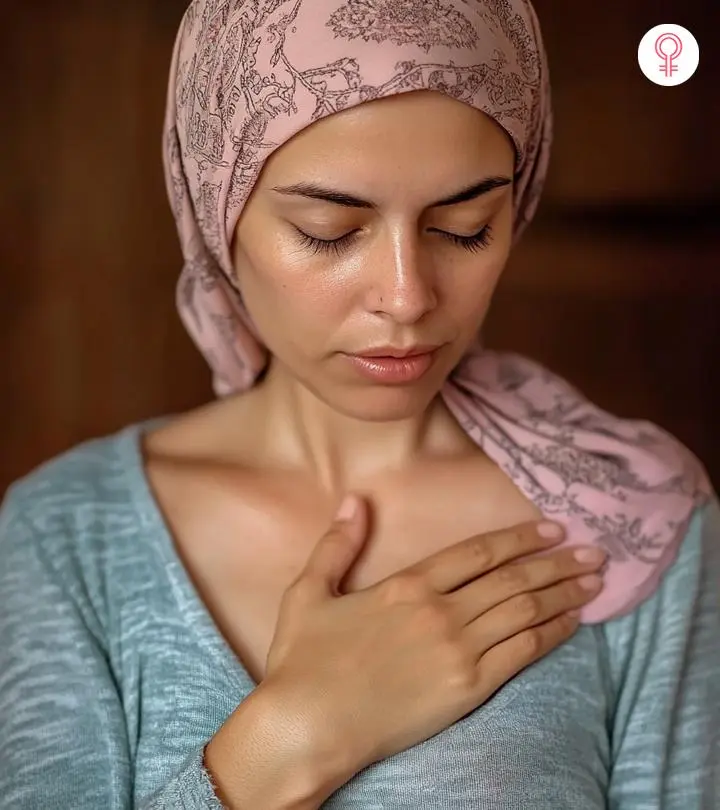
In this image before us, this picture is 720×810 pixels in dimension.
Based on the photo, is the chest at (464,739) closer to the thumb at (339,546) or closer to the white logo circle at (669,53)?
the thumb at (339,546)

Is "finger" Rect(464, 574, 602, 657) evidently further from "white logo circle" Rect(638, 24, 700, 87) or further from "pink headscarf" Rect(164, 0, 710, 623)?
"white logo circle" Rect(638, 24, 700, 87)

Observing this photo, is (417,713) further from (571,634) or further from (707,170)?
(707,170)

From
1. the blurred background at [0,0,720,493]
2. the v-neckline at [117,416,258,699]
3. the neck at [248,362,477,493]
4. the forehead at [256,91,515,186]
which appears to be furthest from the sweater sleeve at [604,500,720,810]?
the blurred background at [0,0,720,493]

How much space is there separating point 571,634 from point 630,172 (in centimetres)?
77

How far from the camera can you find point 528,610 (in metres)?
0.92

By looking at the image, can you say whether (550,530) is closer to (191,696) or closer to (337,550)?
(337,550)

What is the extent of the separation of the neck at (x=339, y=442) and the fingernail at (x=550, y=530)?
0.12 meters

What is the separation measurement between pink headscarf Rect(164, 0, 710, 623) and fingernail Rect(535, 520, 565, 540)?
0.05 feet

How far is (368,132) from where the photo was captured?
801 millimetres

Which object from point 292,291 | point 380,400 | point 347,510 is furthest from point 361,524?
point 292,291

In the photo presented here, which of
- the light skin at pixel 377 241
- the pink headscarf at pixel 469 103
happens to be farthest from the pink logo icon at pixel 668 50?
the light skin at pixel 377 241

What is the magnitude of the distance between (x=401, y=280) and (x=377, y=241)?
0.12ft

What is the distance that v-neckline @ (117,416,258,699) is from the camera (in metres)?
0.90

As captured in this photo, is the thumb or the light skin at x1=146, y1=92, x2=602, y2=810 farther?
the thumb
